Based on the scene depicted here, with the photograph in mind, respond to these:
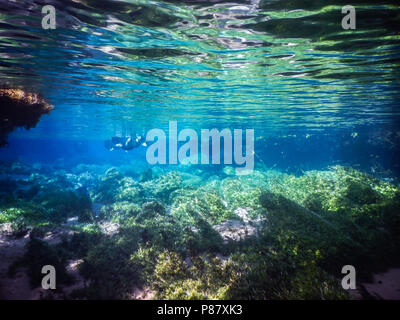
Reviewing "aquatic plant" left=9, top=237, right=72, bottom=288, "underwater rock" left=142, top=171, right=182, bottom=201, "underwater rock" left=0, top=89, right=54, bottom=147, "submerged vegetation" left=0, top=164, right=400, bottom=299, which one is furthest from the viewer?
"underwater rock" left=142, top=171, right=182, bottom=201

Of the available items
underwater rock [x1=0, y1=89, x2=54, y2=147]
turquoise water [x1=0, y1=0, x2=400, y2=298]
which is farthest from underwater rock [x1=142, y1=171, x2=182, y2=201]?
underwater rock [x1=0, y1=89, x2=54, y2=147]

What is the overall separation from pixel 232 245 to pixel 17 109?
13.7 metres

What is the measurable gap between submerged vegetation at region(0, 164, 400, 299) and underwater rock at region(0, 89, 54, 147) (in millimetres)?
4804

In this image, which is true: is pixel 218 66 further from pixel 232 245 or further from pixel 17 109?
pixel 17 109

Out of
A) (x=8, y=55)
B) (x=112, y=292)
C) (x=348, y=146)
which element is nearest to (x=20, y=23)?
(x=8, y=55)

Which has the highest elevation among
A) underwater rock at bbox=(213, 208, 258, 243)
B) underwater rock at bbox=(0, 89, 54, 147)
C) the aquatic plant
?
underwater rock at bbox=(0, 89, 54, 147)

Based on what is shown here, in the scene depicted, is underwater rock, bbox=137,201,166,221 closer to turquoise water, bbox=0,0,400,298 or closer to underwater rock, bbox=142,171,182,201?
turquoise water, bbox=0,0,400,298

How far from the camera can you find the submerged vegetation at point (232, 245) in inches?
231

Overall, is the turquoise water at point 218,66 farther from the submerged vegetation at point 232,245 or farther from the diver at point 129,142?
the diver at point 129,142

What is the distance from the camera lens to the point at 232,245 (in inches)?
323

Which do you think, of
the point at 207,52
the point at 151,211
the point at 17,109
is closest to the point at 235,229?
the point at 151,211

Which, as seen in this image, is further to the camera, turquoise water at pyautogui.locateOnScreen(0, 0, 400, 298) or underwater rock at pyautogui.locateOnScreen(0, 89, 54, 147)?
underwater rock at pyautogui.locateOnScreen(0, 89, 54, 147)

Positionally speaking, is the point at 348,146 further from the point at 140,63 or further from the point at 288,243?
the point at 140,63

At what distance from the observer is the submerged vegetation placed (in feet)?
19.3
